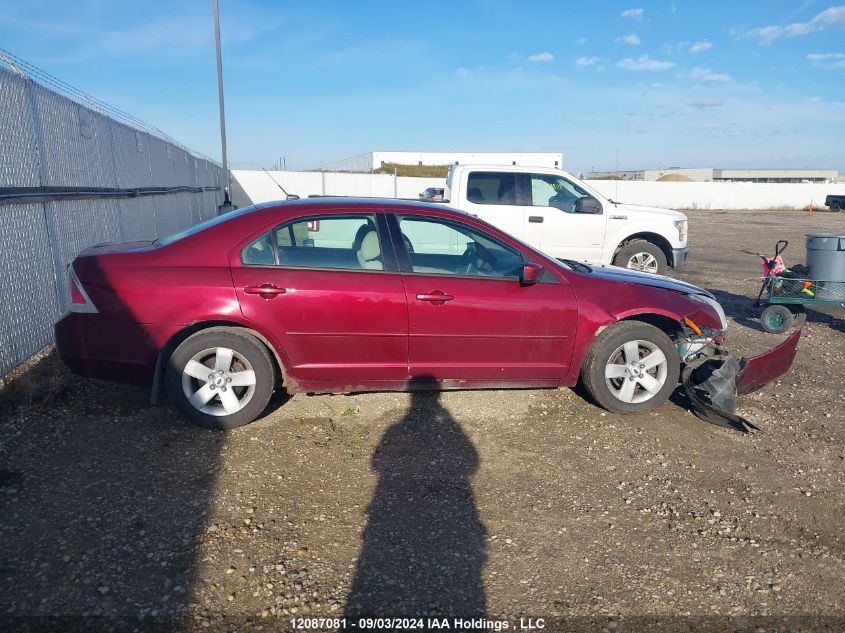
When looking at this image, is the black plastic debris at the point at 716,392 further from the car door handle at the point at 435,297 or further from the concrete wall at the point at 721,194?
the concrete wall at the point at 721,194

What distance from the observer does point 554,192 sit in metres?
9.67

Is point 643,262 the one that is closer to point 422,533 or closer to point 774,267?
point 774,267

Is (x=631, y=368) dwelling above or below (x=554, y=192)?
below

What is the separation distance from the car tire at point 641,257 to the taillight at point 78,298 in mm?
7451

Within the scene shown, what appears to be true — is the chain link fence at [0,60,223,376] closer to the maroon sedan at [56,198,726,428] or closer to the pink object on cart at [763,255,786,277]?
the maroon sedan at [56,198,726,428]

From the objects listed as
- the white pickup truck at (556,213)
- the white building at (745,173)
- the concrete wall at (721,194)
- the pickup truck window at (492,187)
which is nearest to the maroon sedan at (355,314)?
the white pickup truck at (556,213)

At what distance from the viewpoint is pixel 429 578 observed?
3027mm

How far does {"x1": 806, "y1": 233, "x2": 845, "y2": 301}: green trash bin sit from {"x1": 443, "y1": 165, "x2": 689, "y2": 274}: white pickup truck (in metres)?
2.25

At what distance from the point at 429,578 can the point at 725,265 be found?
534 inches

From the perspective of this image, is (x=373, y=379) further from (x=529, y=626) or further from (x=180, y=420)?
(x=529, y=626)

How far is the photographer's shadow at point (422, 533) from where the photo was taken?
288 centimetres

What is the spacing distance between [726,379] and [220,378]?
368 cm

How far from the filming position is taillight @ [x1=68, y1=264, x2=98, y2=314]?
14.6 feet

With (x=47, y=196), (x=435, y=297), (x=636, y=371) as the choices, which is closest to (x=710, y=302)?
(x=636, y=371)
